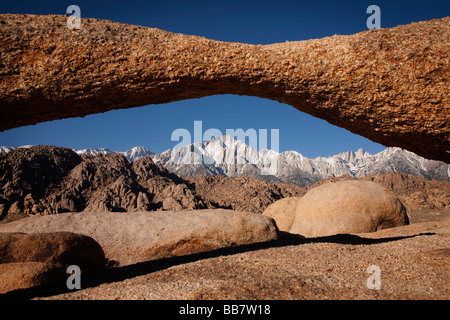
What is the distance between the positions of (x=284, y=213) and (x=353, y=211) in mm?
4472

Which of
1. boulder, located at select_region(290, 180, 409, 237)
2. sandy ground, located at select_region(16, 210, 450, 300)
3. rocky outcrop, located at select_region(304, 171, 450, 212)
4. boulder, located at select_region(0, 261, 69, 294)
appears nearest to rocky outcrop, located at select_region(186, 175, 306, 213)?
rocky outcrop, located at select_region(304, 171, 450, 212)

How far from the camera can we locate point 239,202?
52.7m

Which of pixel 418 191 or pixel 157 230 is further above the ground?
pixel 157 230

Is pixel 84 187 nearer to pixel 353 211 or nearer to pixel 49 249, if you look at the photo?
pixel 49 249

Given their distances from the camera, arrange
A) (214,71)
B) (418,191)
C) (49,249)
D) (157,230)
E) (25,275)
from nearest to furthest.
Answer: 1. (214,71)
2. (25,275)
3. (49,249)
4. (157,230)
5. (418,191)

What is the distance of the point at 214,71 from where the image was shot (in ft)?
17.3

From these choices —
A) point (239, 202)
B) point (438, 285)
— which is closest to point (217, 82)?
point (438, 285)

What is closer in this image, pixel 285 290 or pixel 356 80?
pixel 285 290

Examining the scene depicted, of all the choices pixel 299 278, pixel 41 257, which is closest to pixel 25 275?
pixel 41 257

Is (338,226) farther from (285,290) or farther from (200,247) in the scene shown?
(285,290)

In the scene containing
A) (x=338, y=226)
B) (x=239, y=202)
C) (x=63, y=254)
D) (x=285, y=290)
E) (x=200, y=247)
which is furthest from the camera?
(x=239, y=202)

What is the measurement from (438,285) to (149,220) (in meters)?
8.27

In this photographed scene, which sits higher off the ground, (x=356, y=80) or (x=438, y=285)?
(x=356, y=80)

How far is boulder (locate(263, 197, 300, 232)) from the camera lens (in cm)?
1562
